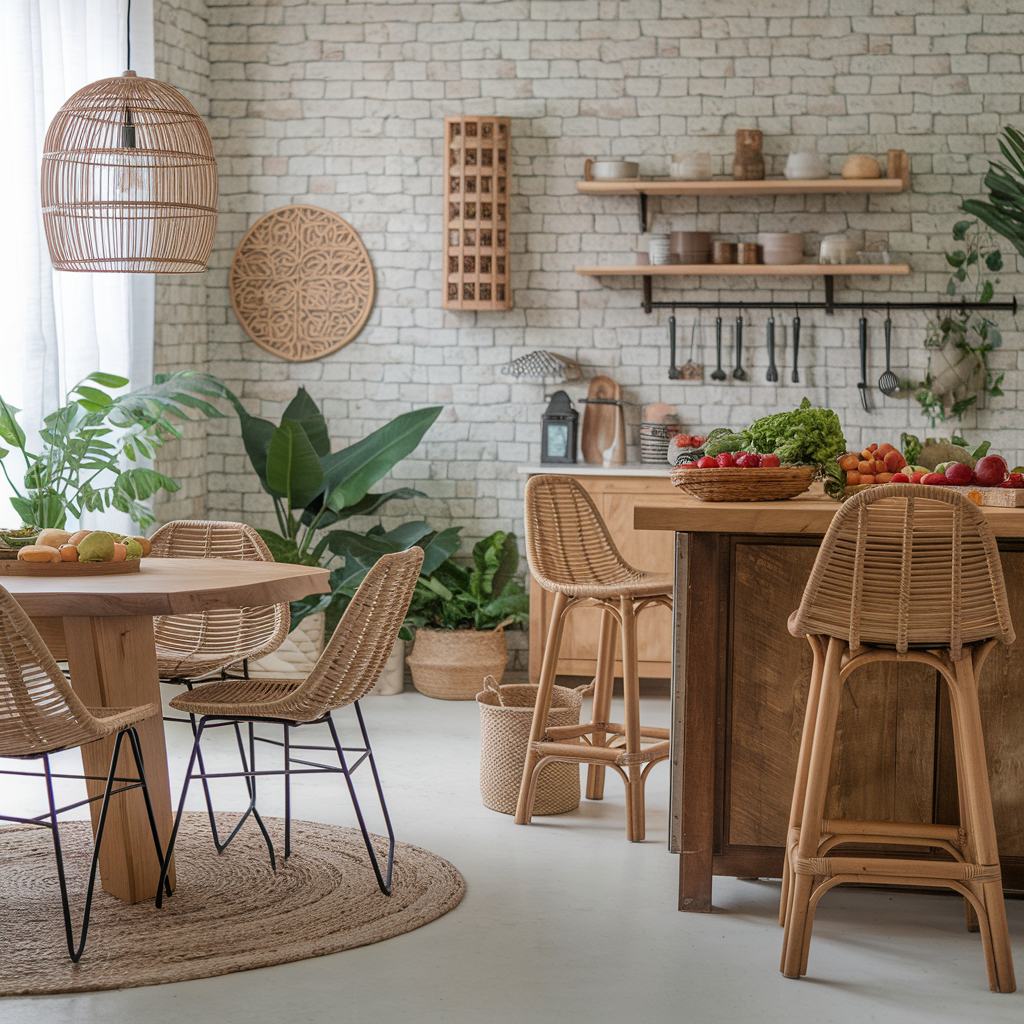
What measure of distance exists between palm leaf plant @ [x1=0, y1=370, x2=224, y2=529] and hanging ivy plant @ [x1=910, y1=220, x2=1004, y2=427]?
340cm

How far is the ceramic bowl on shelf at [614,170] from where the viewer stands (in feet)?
20.0

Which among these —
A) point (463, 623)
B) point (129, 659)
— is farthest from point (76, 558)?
point (463, 623)

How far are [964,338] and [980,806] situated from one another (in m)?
3.81

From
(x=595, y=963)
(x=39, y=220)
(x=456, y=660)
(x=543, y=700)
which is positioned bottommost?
(x=595, y=963)

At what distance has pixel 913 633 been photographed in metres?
2.75

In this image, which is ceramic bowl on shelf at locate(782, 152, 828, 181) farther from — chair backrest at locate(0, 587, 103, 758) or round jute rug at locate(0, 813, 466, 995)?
chair backrest at locate(0, 587, 103, 758)

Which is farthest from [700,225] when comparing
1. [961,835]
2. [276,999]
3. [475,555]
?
[276,999]

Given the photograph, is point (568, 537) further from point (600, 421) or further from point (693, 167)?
point (693, 167)

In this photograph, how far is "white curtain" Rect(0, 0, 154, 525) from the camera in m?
4.77

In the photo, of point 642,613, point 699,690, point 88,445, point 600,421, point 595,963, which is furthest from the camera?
point 600,421

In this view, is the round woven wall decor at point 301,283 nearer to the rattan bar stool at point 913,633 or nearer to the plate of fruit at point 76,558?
the plate of fruit at point 76,558

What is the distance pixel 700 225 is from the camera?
20.6 feet

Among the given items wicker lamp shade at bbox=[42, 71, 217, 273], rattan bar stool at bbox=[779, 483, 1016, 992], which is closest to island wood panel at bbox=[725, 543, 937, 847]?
rattan bar stool at bbox=[779, 483, 1016, 992]

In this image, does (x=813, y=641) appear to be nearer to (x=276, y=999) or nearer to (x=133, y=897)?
(x=276, y=999)
